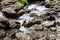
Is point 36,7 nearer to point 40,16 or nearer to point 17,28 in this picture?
point 40,16

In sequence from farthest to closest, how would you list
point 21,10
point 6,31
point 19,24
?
point 21,10, point 19,24, point 6,31

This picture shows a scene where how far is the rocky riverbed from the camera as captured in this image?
1256 cm

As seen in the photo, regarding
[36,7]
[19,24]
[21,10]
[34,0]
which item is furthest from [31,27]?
[34,0]

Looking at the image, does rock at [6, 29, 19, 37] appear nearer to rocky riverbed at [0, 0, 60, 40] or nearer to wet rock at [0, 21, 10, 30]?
rocky riverbed at [0, 0, 60, 40]

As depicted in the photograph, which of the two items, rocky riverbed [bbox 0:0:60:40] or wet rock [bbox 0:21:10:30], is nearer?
rocky riverbed [bbox 0:0:60:40]

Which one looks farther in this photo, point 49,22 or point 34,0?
point 34,0

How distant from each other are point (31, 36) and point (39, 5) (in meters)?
8.49

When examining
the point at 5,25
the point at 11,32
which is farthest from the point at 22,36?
the point at 5,25

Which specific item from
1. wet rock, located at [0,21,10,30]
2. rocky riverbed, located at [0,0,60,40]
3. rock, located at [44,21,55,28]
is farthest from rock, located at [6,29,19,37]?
rock, located at [44,21,55,28]

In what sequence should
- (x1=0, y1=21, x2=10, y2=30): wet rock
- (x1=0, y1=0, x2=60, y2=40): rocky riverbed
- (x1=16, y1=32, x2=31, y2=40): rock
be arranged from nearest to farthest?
(x1=16, y1=32, x2=31, y2=40): rock, (x1=0, y1=0, x2=60, y2=40): rocky riverbed, (x1=0, y1=21, x2=10, y2=30): wet rock

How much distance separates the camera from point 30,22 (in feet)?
48.9

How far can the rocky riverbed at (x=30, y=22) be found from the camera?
1256cm

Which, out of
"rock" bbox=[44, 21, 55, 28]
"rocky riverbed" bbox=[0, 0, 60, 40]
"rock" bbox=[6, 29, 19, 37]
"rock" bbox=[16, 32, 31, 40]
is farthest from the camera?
"rock" bbox=[44, 21, 55, 28]

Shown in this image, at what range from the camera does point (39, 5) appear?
20.3 m
